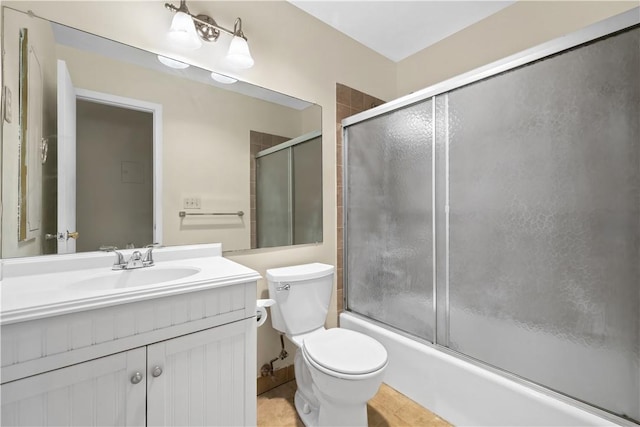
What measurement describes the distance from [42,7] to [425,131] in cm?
178

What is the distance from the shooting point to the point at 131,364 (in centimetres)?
82

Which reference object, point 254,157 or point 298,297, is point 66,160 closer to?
point 254,157

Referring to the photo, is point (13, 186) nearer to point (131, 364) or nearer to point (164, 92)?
point (164, 92)

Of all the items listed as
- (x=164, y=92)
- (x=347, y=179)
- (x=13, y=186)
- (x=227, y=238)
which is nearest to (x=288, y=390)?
(x=227, y=238)

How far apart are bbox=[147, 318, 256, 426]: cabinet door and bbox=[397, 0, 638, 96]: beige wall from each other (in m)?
→ 2.23

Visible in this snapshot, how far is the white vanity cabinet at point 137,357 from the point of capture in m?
0.70

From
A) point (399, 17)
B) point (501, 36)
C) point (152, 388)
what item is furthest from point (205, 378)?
point (501, 36)

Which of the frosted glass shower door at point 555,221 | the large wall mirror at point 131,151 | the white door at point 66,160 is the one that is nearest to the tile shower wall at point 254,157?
the large wall mirror at point 131,151

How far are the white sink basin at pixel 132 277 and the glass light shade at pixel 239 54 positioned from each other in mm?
1092

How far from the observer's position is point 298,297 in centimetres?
158

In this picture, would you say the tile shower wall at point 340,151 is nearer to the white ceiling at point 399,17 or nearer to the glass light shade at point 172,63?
the white ceiling at point 399,17

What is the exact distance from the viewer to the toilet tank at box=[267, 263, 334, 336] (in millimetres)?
1539

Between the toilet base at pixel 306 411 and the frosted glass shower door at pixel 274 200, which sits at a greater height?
the frosted glass shower door at pixel 274 200

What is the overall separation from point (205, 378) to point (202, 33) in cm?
158
